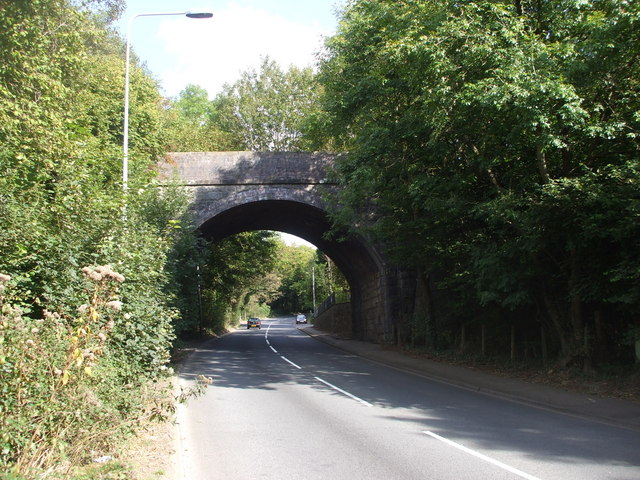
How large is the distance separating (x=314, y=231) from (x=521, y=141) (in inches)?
736

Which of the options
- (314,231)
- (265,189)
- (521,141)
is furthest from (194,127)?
(521,141)

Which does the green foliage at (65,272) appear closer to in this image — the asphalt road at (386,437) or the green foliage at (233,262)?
the asphalt road at (386,437)

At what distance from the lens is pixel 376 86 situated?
52.7 feet

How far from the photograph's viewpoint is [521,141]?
1166cm

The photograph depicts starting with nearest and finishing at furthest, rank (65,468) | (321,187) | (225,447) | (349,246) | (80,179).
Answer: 1. (65,468)
2. (225,447)
3. (80,179)
4. (321,187)
5. (349,246)

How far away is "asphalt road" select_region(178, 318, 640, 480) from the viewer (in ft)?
19.1

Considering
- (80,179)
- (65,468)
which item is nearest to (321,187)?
(80,179)

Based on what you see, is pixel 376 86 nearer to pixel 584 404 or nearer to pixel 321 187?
pixel 321 187

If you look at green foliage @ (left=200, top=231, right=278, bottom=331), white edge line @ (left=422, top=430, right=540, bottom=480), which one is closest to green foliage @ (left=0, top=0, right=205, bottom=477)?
A: white edge line @ (left=422, top=430, right=540, bottom=480)

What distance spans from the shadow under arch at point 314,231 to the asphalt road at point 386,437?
1203cm

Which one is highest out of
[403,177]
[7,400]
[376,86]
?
[376,86]

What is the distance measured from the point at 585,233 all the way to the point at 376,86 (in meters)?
7.76

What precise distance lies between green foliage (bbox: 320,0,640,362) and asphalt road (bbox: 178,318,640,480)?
349cm

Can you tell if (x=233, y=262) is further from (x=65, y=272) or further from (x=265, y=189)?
(x=65, y=272)
